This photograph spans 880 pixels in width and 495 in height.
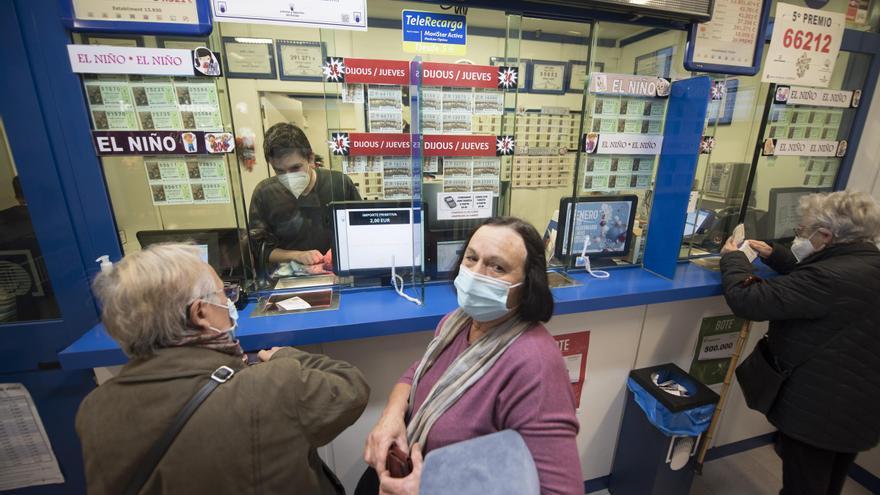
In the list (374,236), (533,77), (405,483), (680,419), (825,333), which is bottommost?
(680,419)

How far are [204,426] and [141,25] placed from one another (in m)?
1.47

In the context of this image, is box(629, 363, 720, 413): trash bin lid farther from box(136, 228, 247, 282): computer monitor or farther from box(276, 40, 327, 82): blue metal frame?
box(276, 40, 327, 82): blue metal frame

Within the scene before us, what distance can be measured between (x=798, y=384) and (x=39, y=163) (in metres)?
3.34

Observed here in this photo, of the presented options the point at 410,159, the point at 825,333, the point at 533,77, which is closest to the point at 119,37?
the point at 410,159

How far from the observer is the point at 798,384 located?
1605 mm

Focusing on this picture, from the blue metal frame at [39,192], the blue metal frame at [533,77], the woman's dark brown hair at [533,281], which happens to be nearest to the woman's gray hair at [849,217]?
the woman's dark brown hair at [533,281]

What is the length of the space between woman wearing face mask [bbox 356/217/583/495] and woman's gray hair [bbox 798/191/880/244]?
1.37 meters

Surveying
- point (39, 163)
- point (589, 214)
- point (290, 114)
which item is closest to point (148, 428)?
point (39, 163)

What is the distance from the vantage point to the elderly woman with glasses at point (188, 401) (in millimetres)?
796

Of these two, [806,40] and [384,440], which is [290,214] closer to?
[384,440]

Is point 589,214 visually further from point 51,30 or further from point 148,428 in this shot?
point 51,30

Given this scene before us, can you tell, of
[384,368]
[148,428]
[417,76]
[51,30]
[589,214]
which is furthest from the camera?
[589,214]

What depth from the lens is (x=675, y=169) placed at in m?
1.86

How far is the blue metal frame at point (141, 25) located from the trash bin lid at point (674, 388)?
266 centimetres
